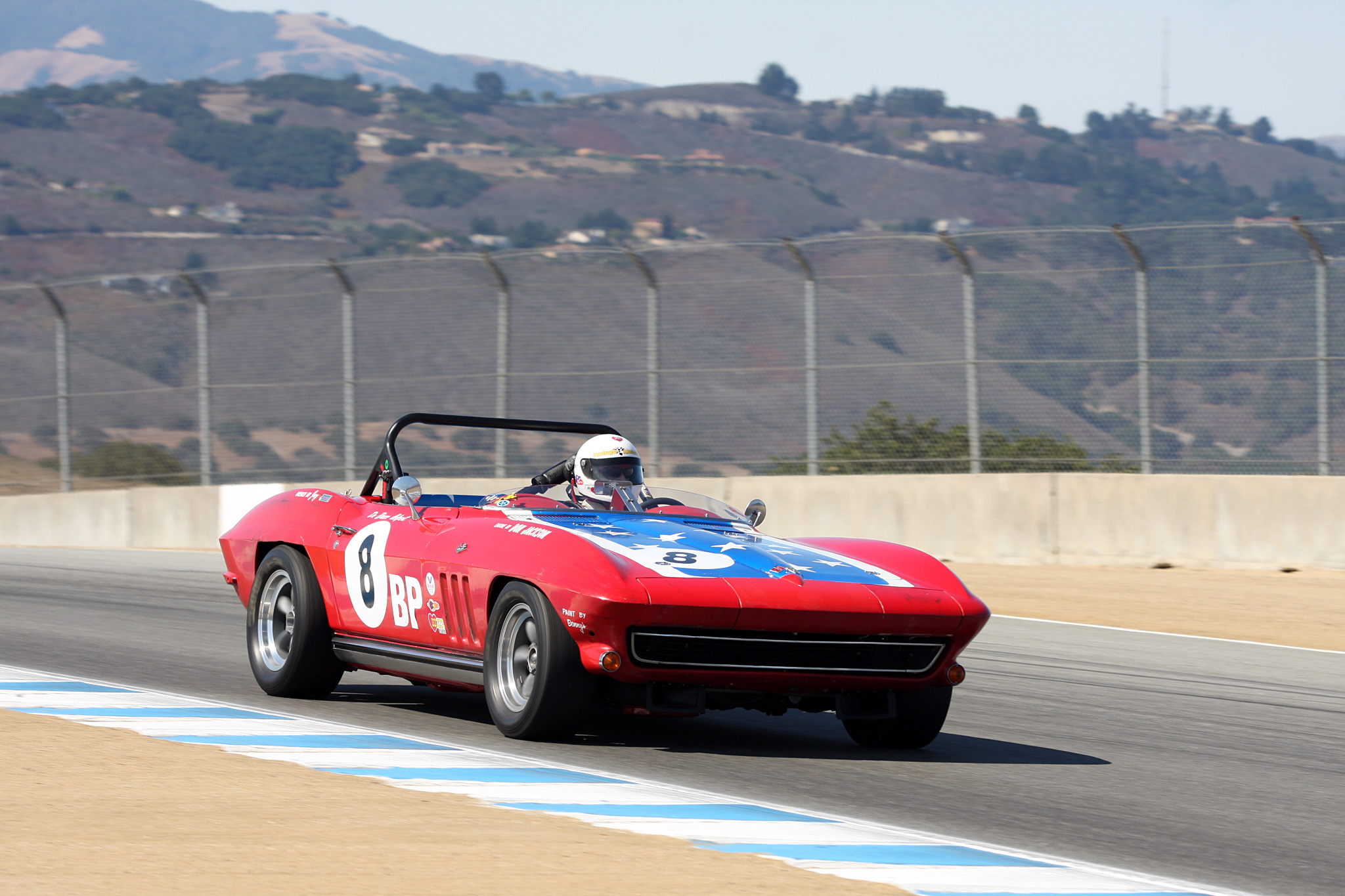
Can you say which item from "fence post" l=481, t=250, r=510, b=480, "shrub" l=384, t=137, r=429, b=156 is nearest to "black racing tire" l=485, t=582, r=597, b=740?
"fence post" l=481, t=250, r=510, b=480

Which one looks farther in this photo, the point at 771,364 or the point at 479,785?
the point at 771,364

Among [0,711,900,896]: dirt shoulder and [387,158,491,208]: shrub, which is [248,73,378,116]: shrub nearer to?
[387,158,491,208]: shrub

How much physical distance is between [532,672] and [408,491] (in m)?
1.30

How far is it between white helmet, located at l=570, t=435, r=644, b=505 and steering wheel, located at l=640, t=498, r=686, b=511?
8 centimetres

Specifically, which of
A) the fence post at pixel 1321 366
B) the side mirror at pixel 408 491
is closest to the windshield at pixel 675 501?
the side mirror at pixel 408 491

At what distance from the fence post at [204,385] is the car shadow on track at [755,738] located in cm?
1179

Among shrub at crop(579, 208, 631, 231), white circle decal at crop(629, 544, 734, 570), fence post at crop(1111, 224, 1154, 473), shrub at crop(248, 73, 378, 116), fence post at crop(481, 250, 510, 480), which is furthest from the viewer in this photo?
shrub at crop(248, 73, 378, 116)

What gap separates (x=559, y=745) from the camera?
21.9ft

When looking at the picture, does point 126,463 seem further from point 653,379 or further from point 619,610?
point 619,610

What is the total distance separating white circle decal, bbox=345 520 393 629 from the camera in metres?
7.48

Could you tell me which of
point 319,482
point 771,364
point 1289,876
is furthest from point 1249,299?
point 1289,876

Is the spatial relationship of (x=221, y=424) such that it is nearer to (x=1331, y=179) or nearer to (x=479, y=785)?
(x=479, y=785)

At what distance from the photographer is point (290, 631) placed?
26.5 feet

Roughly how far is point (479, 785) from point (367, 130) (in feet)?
541
